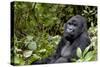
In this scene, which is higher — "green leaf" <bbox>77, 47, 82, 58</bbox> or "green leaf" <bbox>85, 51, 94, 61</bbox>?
"green leaf" <bbox>77, 47, 82, 58</bbox>

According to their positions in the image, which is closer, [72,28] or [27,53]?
[27,53]

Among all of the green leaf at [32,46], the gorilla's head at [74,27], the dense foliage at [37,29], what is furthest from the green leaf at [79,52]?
the green leaf at [32,46]

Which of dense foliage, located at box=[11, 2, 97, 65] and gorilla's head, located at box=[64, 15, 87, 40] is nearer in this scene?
dense foliage, located at box=[11, 2, 97, 65]

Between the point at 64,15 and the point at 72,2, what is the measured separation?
179mm

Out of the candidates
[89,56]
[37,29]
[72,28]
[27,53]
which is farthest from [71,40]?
[27,53]

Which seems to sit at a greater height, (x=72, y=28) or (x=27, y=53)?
(x=72, y=28)

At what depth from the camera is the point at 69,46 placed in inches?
81.1

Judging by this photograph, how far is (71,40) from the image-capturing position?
207cm

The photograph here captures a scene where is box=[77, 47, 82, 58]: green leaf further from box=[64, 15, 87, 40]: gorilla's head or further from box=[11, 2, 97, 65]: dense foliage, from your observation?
box=[64, 15, 87, 40]: gorilla's head

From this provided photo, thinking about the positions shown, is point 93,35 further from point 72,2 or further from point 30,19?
point 30,19

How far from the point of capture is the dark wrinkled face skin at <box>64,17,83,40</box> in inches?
80.6

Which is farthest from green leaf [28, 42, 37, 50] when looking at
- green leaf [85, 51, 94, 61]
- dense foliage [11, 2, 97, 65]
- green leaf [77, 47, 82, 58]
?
green leaf [85, 51, 94, 61]

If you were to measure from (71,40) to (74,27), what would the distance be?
15cm

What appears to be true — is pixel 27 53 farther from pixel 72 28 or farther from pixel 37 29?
pixel 72 28
